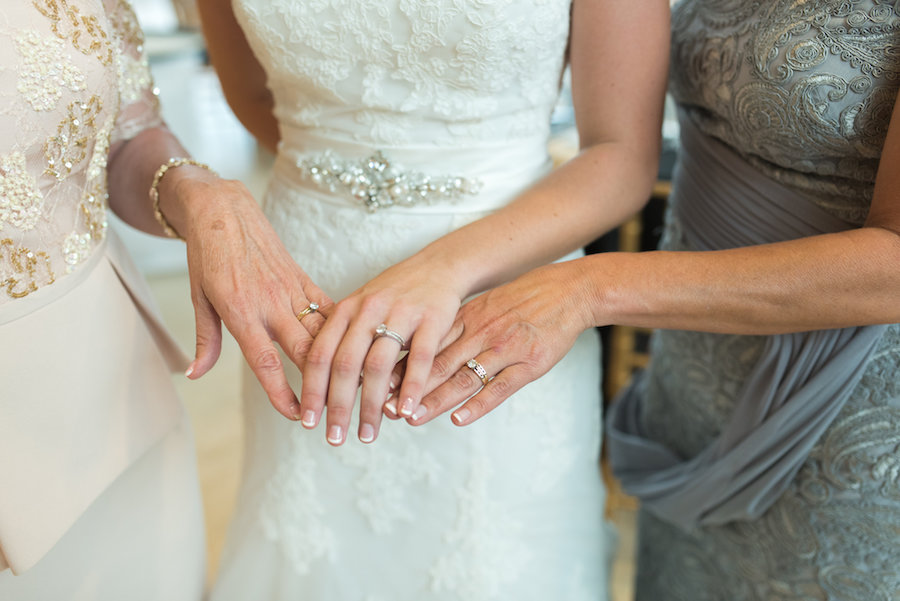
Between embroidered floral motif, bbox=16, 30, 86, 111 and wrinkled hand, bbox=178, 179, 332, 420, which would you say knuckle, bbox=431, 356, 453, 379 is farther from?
embroidered floral motif, bbox=16, 30, 86, 111

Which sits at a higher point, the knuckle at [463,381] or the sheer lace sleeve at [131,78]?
the sheer lace sleeve at [131,78]

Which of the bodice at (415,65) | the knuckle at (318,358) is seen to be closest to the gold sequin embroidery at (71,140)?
the bodice at (415,65)

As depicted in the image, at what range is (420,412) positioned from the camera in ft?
2.37

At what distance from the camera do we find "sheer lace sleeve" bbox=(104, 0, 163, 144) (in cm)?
89

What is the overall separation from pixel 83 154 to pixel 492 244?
0.48 m

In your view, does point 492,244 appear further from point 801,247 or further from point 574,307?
point 801,247

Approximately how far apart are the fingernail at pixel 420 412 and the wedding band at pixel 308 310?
0.55 feet

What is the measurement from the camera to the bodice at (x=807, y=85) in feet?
2.67

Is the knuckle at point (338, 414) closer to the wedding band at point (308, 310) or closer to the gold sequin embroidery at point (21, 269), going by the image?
the wedding band at point (308, 310)

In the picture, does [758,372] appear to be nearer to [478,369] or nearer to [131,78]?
[478,369]

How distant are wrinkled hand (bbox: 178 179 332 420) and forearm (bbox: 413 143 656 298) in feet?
0.52

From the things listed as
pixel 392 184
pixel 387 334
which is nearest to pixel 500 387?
pixel 387 334

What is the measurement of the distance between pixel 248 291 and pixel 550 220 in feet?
1.27

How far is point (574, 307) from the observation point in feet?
2.67
